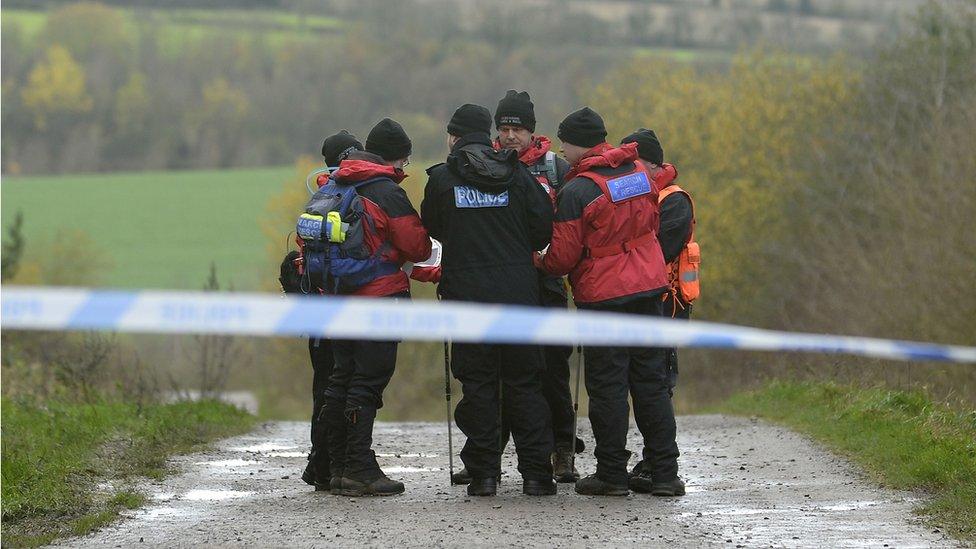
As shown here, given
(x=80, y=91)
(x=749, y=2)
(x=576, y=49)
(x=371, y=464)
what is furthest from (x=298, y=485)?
(x=80, y=91)

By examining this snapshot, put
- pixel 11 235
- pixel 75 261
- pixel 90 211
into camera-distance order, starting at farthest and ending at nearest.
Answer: pixel 90 211, pixel 75 261, pixel 11 235

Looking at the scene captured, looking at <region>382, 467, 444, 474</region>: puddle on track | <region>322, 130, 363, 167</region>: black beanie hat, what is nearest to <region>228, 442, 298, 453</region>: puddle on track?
<region>382, 467, 444, 474</region>: puddle on track

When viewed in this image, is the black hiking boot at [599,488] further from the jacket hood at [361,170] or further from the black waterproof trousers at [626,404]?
the jacket hood at [361,170]

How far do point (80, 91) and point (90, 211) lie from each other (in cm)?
791

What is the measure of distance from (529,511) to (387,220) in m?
2.00

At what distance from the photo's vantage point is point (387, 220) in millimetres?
9117

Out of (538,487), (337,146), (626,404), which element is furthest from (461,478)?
(337,146)

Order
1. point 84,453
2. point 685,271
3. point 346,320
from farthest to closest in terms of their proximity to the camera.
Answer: point 84,453 → point 685,271 → point 346,320

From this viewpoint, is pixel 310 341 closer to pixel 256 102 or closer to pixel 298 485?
pixel 298 485

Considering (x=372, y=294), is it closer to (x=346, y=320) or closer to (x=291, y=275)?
(x=291, y=275)

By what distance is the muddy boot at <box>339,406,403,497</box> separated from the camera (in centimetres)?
926

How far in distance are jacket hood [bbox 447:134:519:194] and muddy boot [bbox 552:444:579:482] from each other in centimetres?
198

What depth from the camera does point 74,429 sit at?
11828 mm

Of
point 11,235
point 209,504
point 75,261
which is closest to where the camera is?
→ point 209,504
